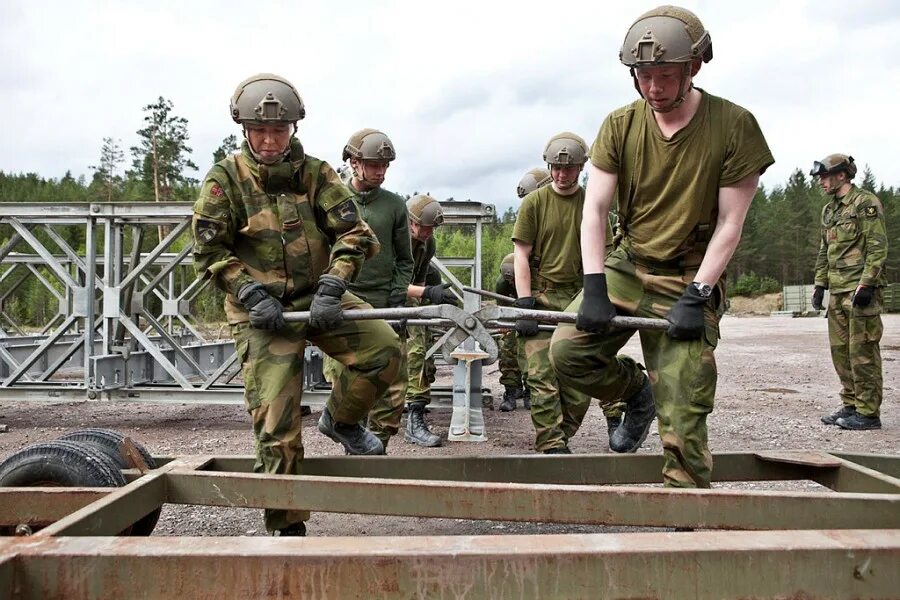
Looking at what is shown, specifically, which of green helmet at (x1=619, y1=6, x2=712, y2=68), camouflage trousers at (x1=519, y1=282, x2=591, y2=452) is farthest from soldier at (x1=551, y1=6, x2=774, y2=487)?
camouflage trousers at (x1=519, y1=282, x2=591, y2=452)

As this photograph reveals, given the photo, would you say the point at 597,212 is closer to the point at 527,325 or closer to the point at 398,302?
the point at 527,325

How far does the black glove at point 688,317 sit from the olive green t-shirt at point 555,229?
2.46 metres

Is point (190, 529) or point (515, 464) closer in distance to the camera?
point (515, 464)

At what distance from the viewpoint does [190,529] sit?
4.18 metres

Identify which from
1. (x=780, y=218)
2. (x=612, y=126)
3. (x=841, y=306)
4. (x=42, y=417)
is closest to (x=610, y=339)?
(x=612, y=126)

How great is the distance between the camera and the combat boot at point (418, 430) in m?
6.64

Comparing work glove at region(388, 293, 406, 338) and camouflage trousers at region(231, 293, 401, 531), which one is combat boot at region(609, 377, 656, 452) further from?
work glove at region(388, 293, 406, 338)

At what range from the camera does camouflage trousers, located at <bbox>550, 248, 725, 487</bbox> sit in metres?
3.36

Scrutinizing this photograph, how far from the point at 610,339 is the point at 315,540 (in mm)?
1965

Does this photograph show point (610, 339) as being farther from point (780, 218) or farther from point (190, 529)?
point (780, 218)

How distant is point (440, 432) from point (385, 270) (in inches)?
81.7

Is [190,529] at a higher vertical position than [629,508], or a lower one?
lower

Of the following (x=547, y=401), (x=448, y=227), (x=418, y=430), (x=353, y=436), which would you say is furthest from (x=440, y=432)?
(x=448, y=227)

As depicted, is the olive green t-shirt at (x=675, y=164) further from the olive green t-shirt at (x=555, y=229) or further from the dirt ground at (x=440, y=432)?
the olive green t-shirt at (x=555, y=229)
